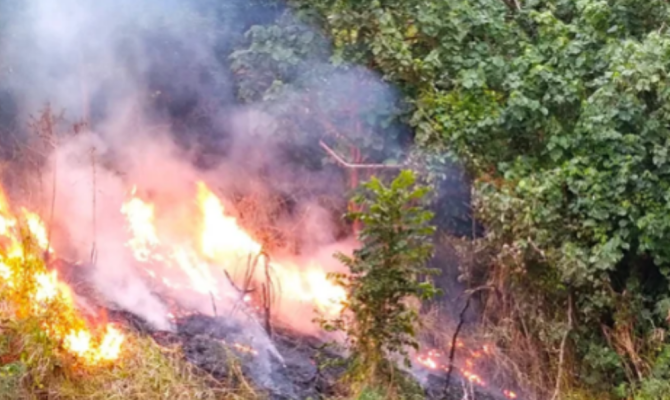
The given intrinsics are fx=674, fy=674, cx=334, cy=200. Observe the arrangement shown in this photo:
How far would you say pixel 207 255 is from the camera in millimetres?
6695

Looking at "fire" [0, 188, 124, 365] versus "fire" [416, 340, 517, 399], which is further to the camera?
"fire" [416, 340, 517, 399]

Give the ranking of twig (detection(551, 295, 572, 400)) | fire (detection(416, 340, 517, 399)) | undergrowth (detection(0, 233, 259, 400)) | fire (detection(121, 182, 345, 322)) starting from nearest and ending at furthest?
undergrowth (detection(0, 233, 259, 400))
twig (detection(551, 295, 572, 400))
fire (detection(416, 340, 517, 399))
fire (detection(121, 182, 345, 322))

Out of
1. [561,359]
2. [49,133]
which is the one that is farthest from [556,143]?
[49,133]

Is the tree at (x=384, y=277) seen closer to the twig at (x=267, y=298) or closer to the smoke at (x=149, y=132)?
the twig at (x=267, y=298)

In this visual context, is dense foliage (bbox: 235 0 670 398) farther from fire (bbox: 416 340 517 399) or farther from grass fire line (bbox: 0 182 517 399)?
grass fire line (bbox: 0 182 517 399)

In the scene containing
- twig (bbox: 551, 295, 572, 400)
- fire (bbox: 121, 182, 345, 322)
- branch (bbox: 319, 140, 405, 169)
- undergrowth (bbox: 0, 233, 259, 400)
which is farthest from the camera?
fire (bbox: 121, 182, 345, 322)

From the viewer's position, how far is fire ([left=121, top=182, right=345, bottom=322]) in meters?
6.49

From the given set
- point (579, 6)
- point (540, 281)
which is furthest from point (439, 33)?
point (540, 281)

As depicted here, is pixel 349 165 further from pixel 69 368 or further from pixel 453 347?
pixel 69 368

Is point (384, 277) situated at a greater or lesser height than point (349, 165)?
lesser

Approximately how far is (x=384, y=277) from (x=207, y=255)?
2.71m

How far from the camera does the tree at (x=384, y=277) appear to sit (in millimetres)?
4465

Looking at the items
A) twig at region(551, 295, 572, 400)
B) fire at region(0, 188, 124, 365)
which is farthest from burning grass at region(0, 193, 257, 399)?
twig at region(551, 295, 572, 400)

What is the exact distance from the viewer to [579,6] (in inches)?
231
